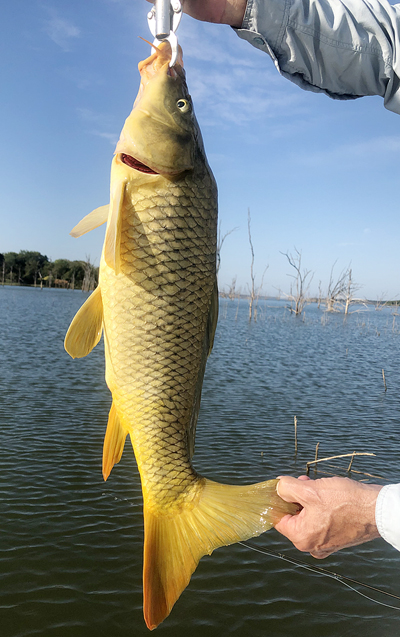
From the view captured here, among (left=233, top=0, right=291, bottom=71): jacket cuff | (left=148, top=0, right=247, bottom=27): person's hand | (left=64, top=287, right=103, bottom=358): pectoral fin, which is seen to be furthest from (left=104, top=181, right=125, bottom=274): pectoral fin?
(left=233, top=0, right=291, bottom=71): jacket cuff

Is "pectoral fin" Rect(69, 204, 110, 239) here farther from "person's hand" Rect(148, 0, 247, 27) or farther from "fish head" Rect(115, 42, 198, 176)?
"person's hand" Rect(148, 0, 247, 27)

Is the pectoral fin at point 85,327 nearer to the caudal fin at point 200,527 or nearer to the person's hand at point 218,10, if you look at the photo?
the caudal fin at point 200,527

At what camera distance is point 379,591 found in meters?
4.67

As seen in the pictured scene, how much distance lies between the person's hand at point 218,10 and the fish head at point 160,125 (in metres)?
0.29

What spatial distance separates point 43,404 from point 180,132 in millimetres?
9785

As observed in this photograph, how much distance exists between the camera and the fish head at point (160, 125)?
6.11ft

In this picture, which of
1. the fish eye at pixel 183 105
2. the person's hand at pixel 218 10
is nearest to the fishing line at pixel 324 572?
the fish eye at pixel 183 105

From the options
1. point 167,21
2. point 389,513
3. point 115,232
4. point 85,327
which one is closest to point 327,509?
point 389,513

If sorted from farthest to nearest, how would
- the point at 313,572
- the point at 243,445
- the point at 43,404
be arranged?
1. the point at 43,404
2. the point at 243,445
3. the point at 313,572

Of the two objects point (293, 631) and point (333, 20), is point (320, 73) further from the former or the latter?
point (293, 631)

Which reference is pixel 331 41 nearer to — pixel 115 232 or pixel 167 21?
pixel 167 21

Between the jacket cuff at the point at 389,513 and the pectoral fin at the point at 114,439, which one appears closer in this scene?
the pectoral fin at the point at 114,439

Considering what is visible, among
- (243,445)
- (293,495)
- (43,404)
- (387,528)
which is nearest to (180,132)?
(293,495)

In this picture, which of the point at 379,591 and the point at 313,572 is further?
the point at 313,572
